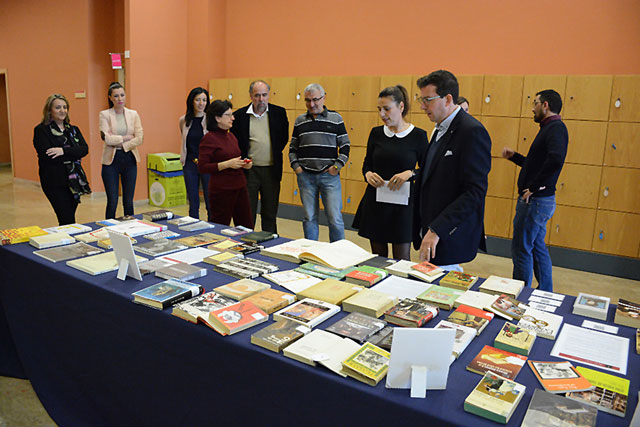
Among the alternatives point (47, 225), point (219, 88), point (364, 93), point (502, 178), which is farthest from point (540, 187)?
point (47, 225)

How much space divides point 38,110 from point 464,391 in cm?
901

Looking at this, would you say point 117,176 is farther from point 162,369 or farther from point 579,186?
point 579,186

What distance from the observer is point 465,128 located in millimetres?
2211

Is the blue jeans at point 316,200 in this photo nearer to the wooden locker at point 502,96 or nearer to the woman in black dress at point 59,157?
the woman in black dress at point 59,157

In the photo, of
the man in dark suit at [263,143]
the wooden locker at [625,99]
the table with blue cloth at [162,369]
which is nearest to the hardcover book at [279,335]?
the table with blue cloth at [162,369]

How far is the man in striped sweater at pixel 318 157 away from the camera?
3738 mm

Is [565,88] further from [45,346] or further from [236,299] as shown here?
[45,346]

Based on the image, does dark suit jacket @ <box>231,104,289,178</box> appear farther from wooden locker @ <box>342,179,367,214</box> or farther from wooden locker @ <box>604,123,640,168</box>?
wooden locker @ <box>604,123,640,168</box>

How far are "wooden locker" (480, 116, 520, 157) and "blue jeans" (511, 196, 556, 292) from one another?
1.49 meters

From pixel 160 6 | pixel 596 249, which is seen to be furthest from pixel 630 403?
pixel 160 6

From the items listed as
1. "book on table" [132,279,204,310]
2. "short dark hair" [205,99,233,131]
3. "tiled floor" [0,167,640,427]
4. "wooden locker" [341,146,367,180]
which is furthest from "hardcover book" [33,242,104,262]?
"wooden locker" [341,146,367,180]

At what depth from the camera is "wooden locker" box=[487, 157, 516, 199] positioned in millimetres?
4961

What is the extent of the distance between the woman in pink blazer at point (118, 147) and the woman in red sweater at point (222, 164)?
149 centimetres

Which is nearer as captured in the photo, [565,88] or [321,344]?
[321,344]
